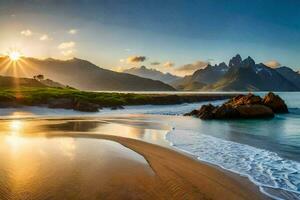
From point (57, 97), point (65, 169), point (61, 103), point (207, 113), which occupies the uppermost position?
point (57, 97)

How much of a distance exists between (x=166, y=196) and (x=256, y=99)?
4743 centimetres

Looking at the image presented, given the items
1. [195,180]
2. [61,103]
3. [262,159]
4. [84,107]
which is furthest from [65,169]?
[61,103]

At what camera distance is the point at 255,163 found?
14.8 meters

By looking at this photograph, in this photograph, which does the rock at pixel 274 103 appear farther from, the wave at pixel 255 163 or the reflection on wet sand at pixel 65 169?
the reflection on wet sand at pixel 65 169

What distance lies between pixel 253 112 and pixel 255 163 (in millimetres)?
34049

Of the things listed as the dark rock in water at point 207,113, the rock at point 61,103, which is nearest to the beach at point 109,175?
the dark rock in water at point 207,113

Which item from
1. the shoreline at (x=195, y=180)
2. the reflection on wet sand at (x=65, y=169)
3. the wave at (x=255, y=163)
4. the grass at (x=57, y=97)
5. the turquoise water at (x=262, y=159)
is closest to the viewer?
the reflection on wet sand at (x=65, y=169)

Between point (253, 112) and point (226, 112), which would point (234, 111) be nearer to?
point (226, 112)

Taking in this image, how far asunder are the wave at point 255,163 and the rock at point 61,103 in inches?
1341

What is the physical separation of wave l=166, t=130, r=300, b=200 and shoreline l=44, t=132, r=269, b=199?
598mm

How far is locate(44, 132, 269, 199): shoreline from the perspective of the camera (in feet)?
32.1

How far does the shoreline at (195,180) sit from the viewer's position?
9.78 metres

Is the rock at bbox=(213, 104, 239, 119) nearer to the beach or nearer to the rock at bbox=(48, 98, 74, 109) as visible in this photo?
the rock at bbox=(48, 98, 74, 109)

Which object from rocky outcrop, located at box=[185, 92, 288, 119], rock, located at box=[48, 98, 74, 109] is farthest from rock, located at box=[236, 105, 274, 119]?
rock, located at box=[48, 98, 74, 109]
